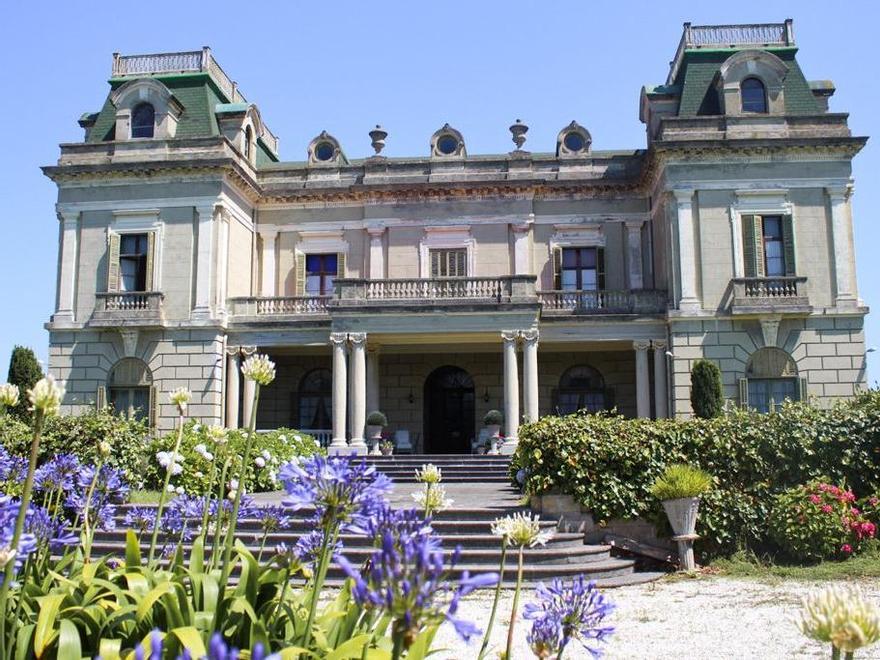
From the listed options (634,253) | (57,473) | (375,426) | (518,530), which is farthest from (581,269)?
(518,530)

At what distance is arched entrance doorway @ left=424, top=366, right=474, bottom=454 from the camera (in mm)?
27203

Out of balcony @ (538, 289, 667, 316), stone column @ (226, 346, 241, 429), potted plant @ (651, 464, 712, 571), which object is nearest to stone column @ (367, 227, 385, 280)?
stone column @ (226, 346, 241, 429)

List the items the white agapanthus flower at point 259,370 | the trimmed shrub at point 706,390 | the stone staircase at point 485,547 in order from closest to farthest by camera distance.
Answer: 1. the white agapanthus flower at point 259,370
2. the stone staircase at point 485,547
3. the trimmed shrub at point 706,390

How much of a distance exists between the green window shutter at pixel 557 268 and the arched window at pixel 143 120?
13.0 metres

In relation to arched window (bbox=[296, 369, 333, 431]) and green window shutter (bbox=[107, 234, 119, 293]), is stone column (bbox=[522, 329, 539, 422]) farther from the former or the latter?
green window shutter (bbox=[107, 234, 119, 293])

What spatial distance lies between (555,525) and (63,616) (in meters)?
8.80

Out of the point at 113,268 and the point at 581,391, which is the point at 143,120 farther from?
the point at 581,391

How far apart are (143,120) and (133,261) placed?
14.3 feet

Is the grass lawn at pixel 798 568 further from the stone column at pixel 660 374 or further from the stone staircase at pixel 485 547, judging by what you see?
the stone column at pixel 660 374

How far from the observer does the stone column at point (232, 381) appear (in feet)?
81.8

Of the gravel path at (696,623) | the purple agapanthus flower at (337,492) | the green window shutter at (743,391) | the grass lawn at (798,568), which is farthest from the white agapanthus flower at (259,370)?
the green window shutter at (743,391)

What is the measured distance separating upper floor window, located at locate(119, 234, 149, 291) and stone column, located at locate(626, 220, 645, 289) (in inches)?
585

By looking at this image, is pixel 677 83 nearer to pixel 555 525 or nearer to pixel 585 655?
pixel 555 525

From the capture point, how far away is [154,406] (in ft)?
80.3
